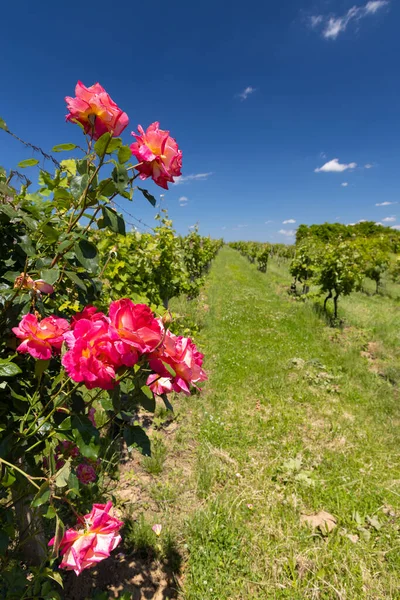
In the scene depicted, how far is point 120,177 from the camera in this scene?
844mm

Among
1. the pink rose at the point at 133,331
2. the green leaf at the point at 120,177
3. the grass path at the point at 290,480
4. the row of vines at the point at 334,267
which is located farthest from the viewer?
the row of vines at the point at 334,267

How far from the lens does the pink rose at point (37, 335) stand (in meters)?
0.85

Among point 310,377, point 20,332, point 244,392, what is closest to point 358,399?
point 310,377

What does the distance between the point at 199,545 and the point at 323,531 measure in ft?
3.23

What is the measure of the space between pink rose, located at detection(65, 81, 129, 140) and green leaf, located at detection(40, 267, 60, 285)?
0.42 meters

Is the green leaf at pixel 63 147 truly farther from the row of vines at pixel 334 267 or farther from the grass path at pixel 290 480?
the row of vines at pixel 334 267

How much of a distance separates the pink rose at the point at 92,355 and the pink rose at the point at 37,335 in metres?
0.13

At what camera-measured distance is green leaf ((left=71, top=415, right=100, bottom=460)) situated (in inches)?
34.8

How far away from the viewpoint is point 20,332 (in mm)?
854

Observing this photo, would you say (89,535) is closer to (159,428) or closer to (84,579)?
(84,579)

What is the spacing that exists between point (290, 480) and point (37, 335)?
9.65 feet

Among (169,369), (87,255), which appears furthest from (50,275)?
(169,369)

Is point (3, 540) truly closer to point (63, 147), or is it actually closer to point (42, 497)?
point (42, 497)

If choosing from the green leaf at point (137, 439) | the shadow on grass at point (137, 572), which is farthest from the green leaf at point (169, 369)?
the shadow on grass at point (137, 572)
